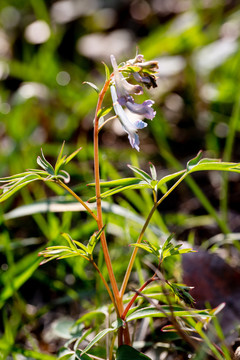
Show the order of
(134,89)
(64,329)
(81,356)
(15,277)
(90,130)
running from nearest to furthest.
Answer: (134,89) → (81,356) → (64,329) → (15,277) → (90,130)

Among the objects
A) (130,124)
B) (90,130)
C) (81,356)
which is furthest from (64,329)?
(90,130)

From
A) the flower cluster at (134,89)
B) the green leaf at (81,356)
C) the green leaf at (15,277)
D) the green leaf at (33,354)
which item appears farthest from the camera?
the green leaf at (15,277)

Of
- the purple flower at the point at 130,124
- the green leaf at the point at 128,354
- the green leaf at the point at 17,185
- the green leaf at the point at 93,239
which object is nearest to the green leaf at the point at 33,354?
the green leaf at the point at 128,354

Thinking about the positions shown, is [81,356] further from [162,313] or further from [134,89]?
[134,89]

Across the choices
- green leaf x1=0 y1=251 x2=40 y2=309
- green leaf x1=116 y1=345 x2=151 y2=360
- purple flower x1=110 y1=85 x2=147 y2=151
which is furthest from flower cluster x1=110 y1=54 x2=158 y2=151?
green leaf x1=0 y1=251 x2=40 y2=309

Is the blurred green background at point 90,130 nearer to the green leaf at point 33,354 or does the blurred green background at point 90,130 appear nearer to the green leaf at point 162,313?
the green leaf at point 33,354

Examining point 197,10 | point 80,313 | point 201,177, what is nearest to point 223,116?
point 201,177
